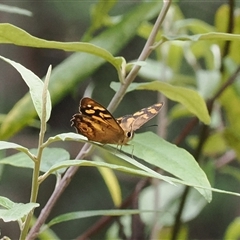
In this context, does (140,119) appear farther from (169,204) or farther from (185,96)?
(169,204)

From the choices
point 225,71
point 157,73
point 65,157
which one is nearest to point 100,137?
point 65,157

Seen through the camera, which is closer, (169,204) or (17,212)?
(17,212)

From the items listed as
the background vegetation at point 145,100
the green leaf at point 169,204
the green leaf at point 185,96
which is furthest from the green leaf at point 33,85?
the green leaf at point 169,204

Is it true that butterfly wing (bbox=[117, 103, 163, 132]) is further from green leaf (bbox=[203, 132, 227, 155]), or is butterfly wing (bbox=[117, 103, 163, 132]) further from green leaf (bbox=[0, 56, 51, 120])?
green leaf (bbox=[203, 132, 227, 155])

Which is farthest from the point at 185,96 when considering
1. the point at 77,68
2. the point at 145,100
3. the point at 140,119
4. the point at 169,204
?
the point at 145,100

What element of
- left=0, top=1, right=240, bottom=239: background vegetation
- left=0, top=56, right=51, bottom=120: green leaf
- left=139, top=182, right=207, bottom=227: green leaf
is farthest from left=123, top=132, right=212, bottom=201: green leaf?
left=139, top=182, right=207, bottom=227: green leaf

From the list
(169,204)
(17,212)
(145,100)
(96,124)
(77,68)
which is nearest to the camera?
(17,212)

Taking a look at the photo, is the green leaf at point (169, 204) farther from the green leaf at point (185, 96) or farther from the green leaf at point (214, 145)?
the green leaf at point (185, 96)
